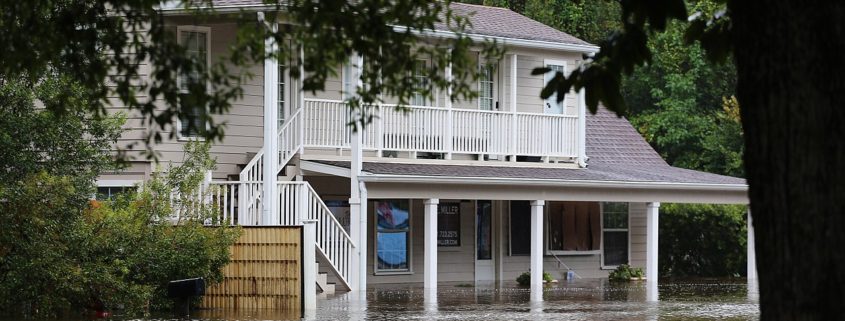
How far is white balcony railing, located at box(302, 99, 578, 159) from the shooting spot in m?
26.0

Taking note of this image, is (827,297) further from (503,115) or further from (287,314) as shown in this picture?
(503,115)

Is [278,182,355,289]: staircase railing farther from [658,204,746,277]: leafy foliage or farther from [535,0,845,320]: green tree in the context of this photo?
[535,0,845,320]: green tree

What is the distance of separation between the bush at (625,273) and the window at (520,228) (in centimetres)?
216

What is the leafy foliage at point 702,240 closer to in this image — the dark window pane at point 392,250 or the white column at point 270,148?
the dark window pane at point 392,250

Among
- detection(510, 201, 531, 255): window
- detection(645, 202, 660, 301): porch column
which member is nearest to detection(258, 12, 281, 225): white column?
detection(510, 201, 531, 255): window

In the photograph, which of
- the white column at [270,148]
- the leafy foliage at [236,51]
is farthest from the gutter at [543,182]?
the leafy foliage at [236,51]

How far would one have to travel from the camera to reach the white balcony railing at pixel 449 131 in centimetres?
2605

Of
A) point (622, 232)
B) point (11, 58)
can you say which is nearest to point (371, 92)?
point (11, 58)

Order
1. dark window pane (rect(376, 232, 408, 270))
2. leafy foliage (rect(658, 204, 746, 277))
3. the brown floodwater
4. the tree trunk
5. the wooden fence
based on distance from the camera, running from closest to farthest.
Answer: the tree trunk, the brown floodwater, the wooden fence, dark window pane (rect(376, 232, 408, 270)), leafy foliage (rect(658, 204, 746, 277))

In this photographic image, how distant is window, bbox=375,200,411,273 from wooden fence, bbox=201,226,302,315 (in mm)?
7865

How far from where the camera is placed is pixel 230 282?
21.6 m

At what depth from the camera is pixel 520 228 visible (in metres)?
32.0

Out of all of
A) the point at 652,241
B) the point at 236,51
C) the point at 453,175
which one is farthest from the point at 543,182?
the point at 236,51

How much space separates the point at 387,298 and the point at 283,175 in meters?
3.72
